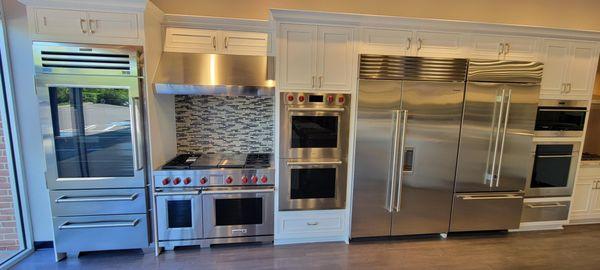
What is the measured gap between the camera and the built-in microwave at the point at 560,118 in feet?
10.3

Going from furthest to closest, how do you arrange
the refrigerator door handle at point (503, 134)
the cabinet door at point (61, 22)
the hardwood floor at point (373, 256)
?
the refrigerator door handle at point (503, 134)
the hardwood floor at point (373, 256)
the cabinet door at point (61, 22)

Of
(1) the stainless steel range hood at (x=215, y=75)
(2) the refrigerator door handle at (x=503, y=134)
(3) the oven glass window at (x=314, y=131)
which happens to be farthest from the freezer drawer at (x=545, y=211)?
(1) the stainless steel range hood at (x=215, y=75)

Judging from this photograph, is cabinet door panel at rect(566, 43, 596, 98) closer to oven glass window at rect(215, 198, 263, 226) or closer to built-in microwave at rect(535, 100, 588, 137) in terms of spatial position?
built-in microwave at rect(535, 100, 588, 137)

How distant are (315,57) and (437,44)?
4.36 ft

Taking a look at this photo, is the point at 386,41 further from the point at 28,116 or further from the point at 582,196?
the point at 28,116

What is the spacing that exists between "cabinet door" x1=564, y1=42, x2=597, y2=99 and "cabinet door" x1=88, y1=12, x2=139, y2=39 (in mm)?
4674

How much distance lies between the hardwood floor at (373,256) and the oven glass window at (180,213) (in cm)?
31

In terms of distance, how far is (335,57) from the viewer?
2.73m

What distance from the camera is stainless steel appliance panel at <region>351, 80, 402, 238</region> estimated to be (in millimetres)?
2760

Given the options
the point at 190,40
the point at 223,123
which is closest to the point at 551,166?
the point at 223,123

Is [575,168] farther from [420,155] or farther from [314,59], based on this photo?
[314,59]

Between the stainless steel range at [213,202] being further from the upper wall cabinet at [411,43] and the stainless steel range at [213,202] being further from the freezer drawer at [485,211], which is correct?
the freezer drawer at [485,211]

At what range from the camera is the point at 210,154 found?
3277 mm

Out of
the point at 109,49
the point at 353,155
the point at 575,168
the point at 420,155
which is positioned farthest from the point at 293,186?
the point at 575,168
